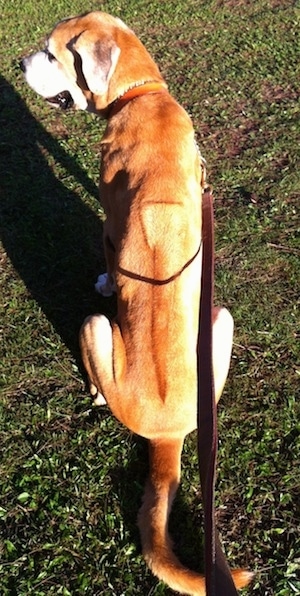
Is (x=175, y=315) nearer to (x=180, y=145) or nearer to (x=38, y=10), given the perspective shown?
(x=180, y=145)

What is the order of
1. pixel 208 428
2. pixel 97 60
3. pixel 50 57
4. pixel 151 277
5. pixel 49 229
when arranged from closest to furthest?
1. pixel 208 428
2. pixel 151 277
3. pixel 97 60
4. pixel 50 57
5. pixel 49 229

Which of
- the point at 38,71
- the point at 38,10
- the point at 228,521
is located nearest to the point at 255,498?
the point at 228,521

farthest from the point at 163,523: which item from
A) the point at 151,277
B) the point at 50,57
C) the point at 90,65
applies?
the point at 50,57

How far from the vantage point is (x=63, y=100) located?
14.6ft

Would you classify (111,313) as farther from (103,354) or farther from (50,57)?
(50,57)

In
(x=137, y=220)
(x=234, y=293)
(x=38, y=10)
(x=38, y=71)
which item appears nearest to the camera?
(x=137, y=220)

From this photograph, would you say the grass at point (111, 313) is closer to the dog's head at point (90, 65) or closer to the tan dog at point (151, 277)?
the tan dog at point (151, 277)

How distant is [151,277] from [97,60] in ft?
4.96

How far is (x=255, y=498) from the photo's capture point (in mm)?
3646

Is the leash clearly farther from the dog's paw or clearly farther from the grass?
the dog's paw

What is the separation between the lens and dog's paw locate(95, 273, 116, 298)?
15.2 feet

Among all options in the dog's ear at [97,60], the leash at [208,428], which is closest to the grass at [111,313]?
the leash at [208,428]

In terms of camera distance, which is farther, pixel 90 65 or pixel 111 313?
pixel 111 313

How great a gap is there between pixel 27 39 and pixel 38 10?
93 cm
